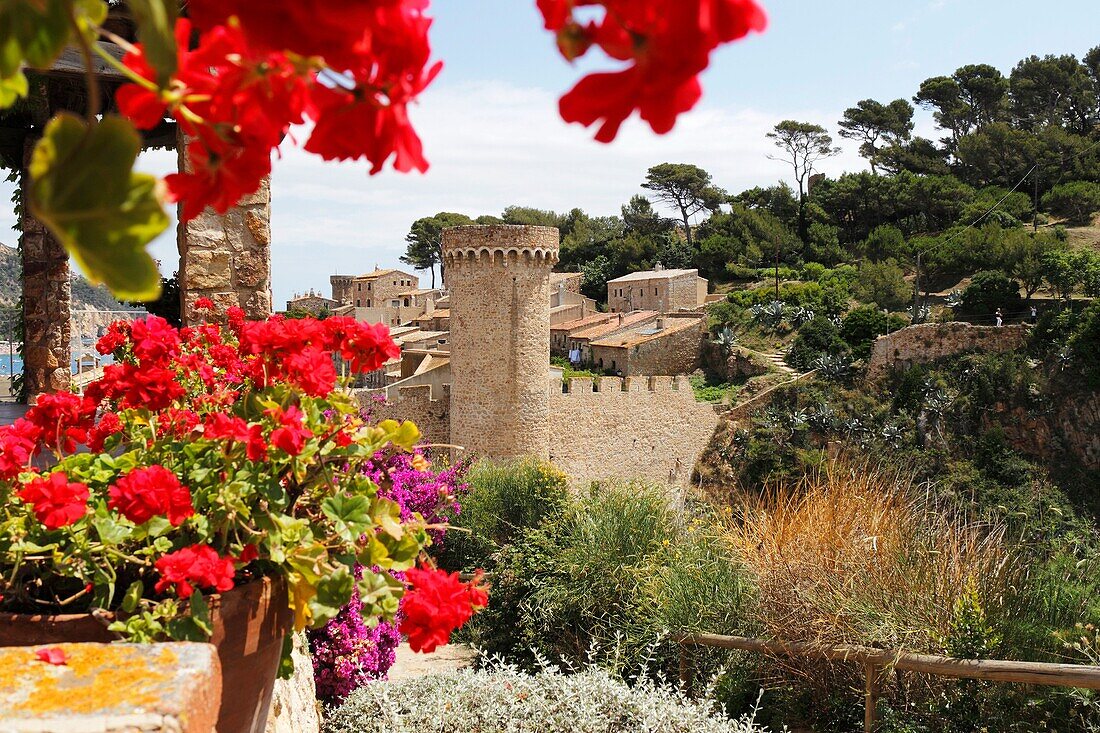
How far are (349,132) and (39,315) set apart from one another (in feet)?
21.7

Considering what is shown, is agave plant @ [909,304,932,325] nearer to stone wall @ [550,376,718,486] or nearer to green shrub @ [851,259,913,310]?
green shrub @ [851,259,913,310]

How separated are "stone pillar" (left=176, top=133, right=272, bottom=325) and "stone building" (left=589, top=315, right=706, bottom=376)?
27.3m

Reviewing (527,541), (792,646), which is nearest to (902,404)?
(527,541)

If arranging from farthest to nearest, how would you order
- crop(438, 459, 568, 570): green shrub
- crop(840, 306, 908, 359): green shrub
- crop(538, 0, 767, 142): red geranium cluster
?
crop(840, 306, 908, 359): green shrub < crop(438, 459, 568, 570): green shrub < crop(538, 0, 767, 142): red geranium cluster

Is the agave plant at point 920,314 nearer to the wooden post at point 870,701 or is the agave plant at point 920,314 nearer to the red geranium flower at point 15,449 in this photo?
the wooden post at point 870,701

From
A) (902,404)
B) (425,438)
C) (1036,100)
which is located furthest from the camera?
(1036,100)

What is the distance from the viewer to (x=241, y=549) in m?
1.69

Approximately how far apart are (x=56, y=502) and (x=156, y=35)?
1.19 metres

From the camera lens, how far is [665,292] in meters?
39.7

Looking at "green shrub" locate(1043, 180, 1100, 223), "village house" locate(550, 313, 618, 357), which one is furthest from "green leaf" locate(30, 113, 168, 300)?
"green shrub" locate(1043, 180, 1100, 223)

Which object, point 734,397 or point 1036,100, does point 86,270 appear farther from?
point 1036,100

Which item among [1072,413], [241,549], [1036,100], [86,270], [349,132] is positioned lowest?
[1072,413]

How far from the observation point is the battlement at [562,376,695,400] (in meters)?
20.6

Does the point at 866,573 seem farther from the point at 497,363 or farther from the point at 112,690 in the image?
the point at 497,363
